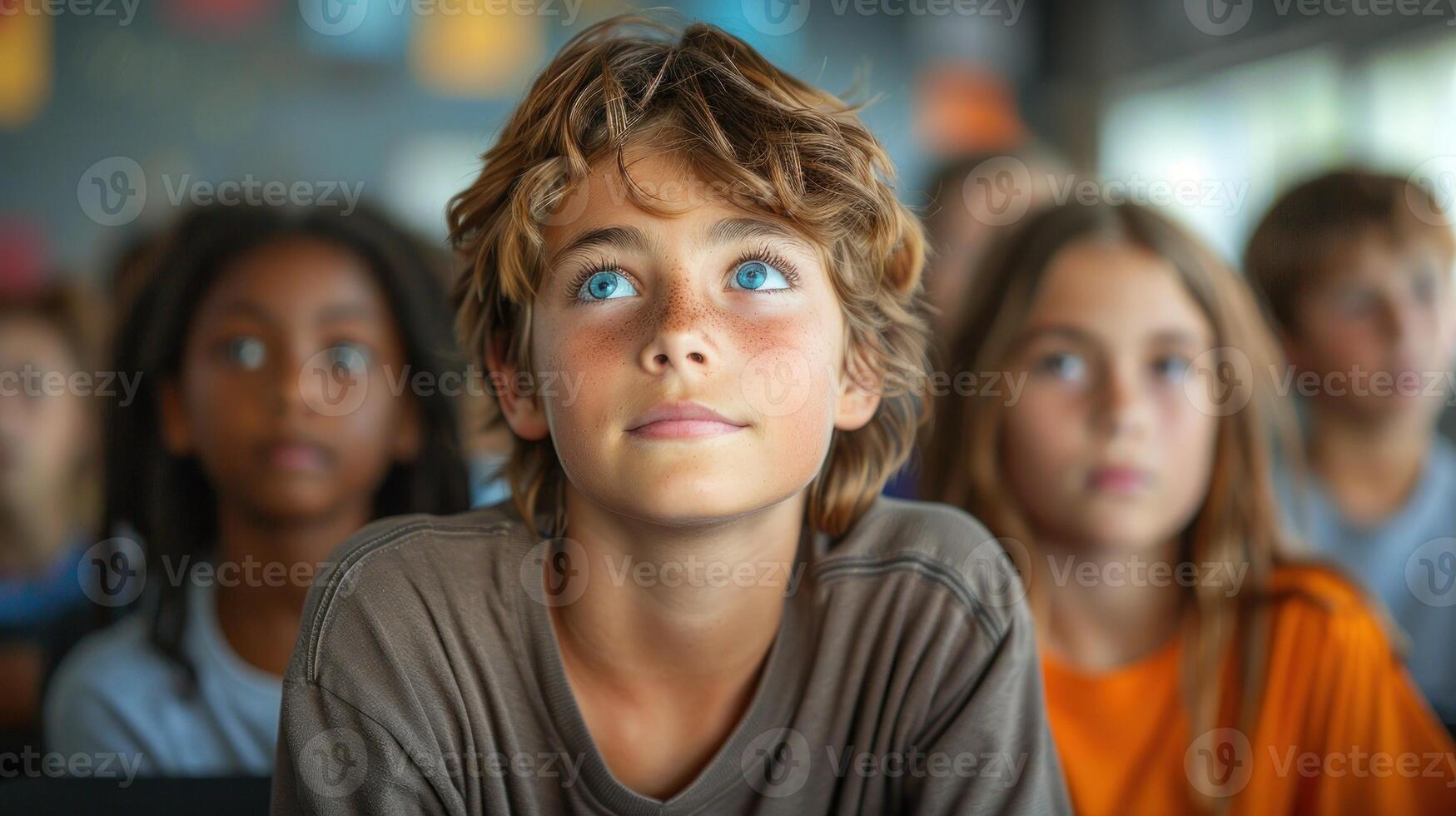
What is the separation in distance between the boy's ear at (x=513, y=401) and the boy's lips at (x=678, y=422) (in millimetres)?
179

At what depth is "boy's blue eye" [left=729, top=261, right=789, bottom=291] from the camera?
2.99 feet

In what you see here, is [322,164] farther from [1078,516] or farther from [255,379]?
[1078,516]

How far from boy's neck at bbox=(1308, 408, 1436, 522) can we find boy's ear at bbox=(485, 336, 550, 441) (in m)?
1.48

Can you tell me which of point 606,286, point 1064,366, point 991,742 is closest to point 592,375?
point 606,286

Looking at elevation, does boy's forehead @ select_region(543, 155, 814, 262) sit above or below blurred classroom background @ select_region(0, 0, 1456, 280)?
below

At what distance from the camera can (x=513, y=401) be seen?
1049mm

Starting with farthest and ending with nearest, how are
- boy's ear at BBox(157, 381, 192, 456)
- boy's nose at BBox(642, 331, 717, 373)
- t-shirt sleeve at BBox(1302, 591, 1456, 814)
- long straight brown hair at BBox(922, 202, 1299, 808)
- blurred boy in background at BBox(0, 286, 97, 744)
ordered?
blurred boy in background at BBox(0, 286, 97, 744), boy's ear at BBox(157, 381, 192, 456), long straight brown hair at BBox(922, 202, 1299, 808), t-shirt sleeve at BBox(1302, 591, 1456, 814), boy's nose at BBox(642, 331, 717, 373)

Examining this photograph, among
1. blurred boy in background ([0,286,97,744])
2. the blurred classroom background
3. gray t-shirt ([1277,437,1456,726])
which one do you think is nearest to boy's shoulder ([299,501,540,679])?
blurred boy in background ([0,286,97,744])

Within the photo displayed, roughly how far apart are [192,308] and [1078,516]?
1.16m

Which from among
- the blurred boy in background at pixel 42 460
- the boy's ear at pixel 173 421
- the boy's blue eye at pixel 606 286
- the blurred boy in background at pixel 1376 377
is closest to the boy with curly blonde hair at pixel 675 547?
the boy's blue eye at pixel 606 286

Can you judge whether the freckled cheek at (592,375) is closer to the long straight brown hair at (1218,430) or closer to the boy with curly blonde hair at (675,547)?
the boy with curly blonde hair at (675,547)

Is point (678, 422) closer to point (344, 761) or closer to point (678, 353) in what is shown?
point (678, 353)

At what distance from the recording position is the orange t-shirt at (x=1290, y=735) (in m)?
1.26

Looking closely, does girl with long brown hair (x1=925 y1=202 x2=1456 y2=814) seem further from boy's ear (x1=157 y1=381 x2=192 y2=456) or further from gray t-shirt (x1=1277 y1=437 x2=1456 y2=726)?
boy's ear (x1=157 y1=381 x2=192 y2=456)
